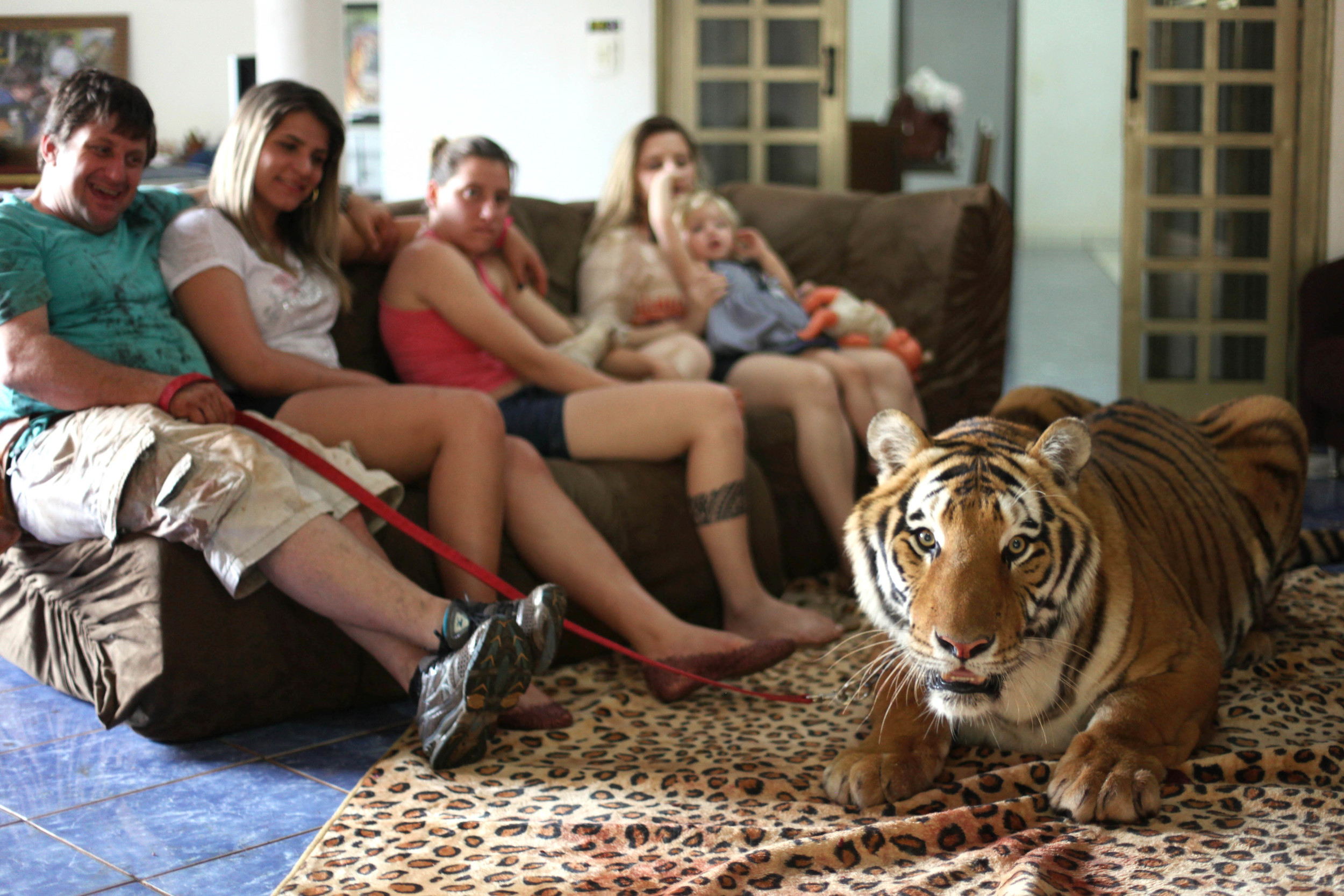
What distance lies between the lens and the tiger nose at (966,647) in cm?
163

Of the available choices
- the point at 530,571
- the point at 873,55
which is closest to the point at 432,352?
the point at 530,571

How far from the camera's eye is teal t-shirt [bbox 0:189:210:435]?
7.01 feet

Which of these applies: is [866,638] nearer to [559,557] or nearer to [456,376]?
[559,557]

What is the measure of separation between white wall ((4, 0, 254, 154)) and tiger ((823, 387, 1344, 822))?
777 cm

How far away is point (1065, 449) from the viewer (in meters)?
1.80

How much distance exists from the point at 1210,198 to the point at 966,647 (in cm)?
497

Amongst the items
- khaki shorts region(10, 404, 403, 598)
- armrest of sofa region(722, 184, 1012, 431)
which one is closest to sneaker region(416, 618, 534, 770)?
khaki shorts region(10, 404, 403, 598)

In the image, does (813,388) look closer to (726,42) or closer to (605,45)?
(726,42)

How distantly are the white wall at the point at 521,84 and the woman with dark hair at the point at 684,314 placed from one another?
9.07 feet

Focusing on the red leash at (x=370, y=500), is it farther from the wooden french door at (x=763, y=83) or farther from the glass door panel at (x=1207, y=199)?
the glass door panel at (x=1207, y=199)

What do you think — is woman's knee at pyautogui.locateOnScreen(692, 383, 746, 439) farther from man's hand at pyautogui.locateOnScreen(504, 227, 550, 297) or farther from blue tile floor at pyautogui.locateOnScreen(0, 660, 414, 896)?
blue tile floor at pyautogui.locateOnScreen(0, 660, 414, 896)

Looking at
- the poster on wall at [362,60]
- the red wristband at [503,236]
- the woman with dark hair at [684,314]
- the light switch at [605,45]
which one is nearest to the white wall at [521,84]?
the light switch at [605,45]

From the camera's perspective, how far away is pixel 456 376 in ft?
9.20

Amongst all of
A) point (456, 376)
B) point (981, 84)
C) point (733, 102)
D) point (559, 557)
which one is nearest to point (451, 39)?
point (733, 102)
